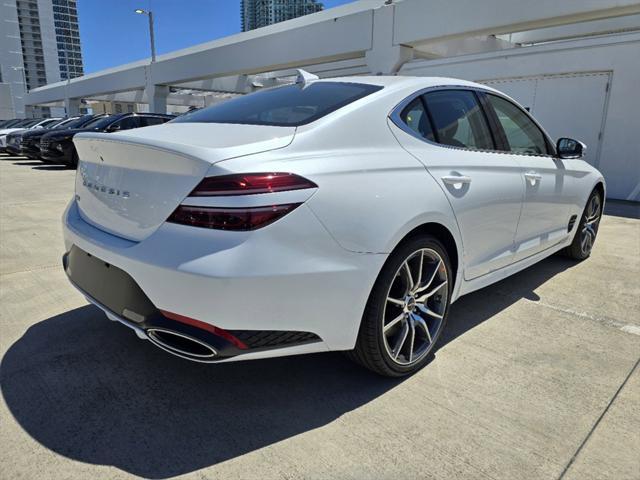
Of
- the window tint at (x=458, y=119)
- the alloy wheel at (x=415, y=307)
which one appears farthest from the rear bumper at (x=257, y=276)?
the window tint at (x=458, y=119)

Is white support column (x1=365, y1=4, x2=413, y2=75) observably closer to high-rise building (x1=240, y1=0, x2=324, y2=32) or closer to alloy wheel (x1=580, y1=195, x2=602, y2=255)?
alloy wheel (x1=580, y1=195, x2=602, y2=255)

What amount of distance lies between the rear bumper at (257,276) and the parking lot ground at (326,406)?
133 millimetres

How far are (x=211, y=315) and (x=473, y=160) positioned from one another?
1890mm

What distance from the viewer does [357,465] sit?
6.20 feet

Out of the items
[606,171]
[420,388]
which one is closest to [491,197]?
[420,388]

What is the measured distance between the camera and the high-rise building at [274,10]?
48103 mm

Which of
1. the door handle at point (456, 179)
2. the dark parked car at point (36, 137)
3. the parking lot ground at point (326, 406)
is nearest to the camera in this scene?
the parking lot ground at point (326, 406)

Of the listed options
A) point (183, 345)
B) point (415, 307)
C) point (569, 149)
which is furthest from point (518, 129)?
point (183, 345)

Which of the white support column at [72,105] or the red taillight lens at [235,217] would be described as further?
the white support column at [72,105]

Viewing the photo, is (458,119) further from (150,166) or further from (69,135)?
(69,135)

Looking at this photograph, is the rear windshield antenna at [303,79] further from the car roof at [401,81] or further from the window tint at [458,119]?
the window tint at [458,119]

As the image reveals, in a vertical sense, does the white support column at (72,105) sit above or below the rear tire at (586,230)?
above

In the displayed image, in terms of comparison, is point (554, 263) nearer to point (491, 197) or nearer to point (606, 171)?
point (491, 197)

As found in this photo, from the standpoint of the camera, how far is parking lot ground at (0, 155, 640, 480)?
190 cm
